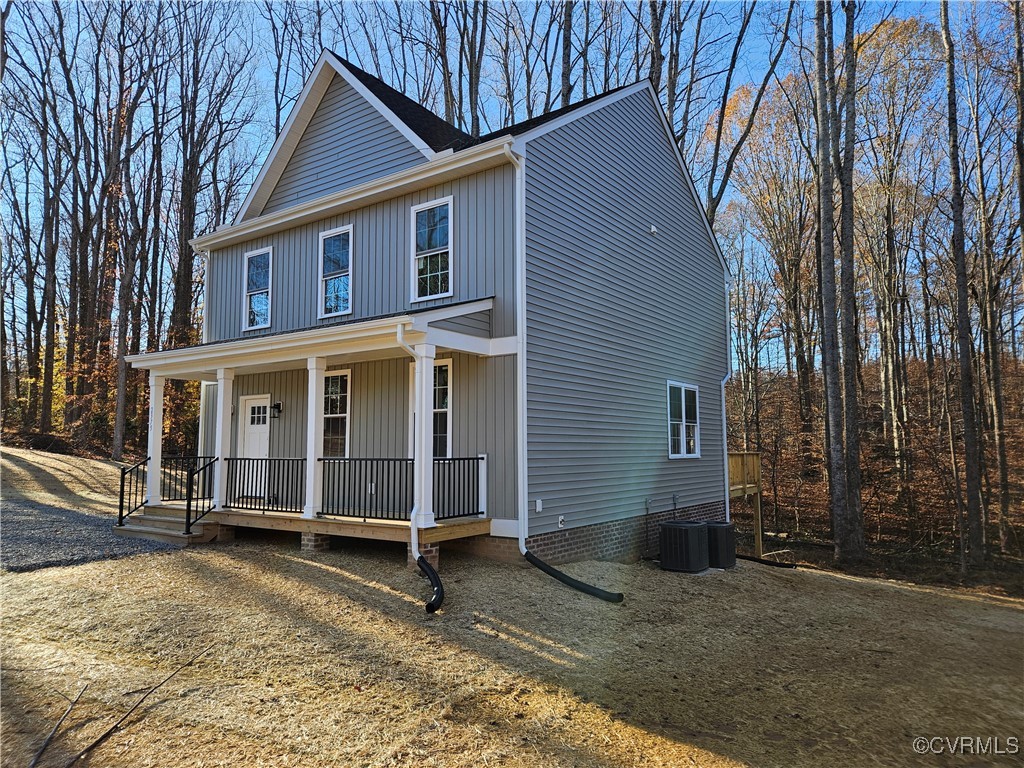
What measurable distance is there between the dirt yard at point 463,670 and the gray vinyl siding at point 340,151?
6561 mm

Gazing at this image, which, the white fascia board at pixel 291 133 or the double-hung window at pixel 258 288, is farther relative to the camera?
the double-hung window at pixel 258 288

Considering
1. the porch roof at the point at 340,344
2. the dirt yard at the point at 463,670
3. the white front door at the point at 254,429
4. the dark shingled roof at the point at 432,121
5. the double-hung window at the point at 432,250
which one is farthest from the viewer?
the white front door at the point at 254,429

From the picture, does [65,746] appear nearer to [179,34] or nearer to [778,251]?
[778,251]

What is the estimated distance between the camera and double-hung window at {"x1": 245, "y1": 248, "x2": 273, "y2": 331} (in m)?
12.3

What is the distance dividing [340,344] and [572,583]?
171 inches

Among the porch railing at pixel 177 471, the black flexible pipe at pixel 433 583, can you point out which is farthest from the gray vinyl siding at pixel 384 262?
the black flexible pipe at pixel 433 583

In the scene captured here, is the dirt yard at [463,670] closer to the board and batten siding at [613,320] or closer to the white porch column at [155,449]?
the board and batten siding at [613,320]

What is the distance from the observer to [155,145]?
978 inches

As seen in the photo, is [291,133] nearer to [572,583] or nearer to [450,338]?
[450,338]

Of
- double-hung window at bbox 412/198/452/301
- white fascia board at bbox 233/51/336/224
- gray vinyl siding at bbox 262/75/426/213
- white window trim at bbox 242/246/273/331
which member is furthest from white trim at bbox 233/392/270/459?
double-hung window at bbox 412/198/452/301

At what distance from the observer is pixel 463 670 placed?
529 cm

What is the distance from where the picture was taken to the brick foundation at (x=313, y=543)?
347 inches

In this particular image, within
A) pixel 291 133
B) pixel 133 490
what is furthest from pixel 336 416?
pixel 133 490

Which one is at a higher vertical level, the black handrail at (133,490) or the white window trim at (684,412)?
the white window trim at (684,412)
